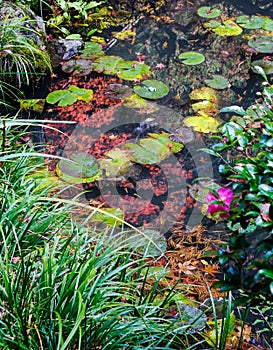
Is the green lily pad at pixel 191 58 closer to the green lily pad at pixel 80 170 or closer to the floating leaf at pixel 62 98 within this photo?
the floating leaf at pixel 62 98

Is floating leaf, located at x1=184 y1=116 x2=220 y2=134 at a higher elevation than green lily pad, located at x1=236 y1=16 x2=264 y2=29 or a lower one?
lower

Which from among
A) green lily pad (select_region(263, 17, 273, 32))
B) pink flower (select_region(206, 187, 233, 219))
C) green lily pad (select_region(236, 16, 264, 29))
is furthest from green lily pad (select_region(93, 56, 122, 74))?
pink flower (select_region(206, 187, 233, 219))

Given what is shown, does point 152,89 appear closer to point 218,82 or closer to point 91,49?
point 218,82

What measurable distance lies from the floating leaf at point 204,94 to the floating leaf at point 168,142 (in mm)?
556

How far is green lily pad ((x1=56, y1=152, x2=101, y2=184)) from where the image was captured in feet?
9.22

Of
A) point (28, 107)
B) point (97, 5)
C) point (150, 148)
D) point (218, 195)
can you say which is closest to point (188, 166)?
point (150, 148)

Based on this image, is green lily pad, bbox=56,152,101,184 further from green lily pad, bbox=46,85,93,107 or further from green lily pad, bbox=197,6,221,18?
green lily pad, bbox=197,6,221,18

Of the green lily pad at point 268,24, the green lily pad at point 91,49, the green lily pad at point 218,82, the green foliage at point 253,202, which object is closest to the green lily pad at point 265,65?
the green lily pad at point 218,82

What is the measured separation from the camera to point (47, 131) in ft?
10.8

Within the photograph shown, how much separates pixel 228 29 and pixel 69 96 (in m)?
1.83

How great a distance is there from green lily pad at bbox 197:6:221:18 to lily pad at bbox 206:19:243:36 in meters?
0.21

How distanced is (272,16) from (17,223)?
385cm

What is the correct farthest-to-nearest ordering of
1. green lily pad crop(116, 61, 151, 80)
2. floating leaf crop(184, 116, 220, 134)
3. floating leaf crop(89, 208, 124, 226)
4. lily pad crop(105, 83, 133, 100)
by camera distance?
green lily pad crop(116, 61, 151, 80) < lily pad crop(105, 83, 133, 100) < floating leaf crop(184, 116, 220, 134) < floating leaf crop(89, 208, 124, 226)

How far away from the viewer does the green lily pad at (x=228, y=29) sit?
4.32 metres
